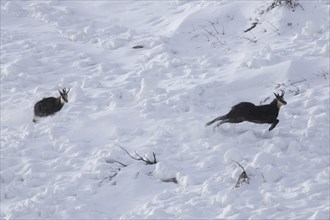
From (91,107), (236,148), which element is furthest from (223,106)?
(91,107)

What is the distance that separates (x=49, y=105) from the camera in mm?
9836

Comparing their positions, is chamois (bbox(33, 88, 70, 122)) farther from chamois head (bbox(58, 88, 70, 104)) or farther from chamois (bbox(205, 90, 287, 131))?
chamois (bbox(205, 90, 287, 131))

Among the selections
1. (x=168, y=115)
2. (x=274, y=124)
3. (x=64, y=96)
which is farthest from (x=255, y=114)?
(x=64, y=96)

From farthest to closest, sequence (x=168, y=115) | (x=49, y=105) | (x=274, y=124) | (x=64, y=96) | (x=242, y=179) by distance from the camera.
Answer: (x=64, y=96) < (x=49, y=105) < (x=168, y=115) < (x=274, y=124) < (x=242, y=179)

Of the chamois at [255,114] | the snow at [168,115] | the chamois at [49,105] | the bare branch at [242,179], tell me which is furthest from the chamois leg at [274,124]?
the chamois at [49,105]

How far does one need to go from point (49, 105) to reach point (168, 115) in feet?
7.54

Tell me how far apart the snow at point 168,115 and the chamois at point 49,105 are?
0.58 feet

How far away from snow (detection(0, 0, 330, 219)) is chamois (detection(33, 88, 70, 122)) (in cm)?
18

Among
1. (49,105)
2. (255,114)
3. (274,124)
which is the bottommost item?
(274,124)

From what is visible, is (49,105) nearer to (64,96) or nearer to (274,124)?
(64,96)

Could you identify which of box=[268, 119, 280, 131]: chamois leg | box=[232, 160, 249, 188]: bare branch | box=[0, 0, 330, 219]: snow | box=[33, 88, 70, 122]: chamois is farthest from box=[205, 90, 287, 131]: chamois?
box=[33, 88, 70, 122]: chamois

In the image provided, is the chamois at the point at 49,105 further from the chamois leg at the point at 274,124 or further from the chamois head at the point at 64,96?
the chamois leg at the point at 274,124

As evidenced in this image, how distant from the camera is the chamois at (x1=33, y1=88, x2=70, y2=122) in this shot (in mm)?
9672

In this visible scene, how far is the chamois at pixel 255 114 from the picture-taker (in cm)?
833
